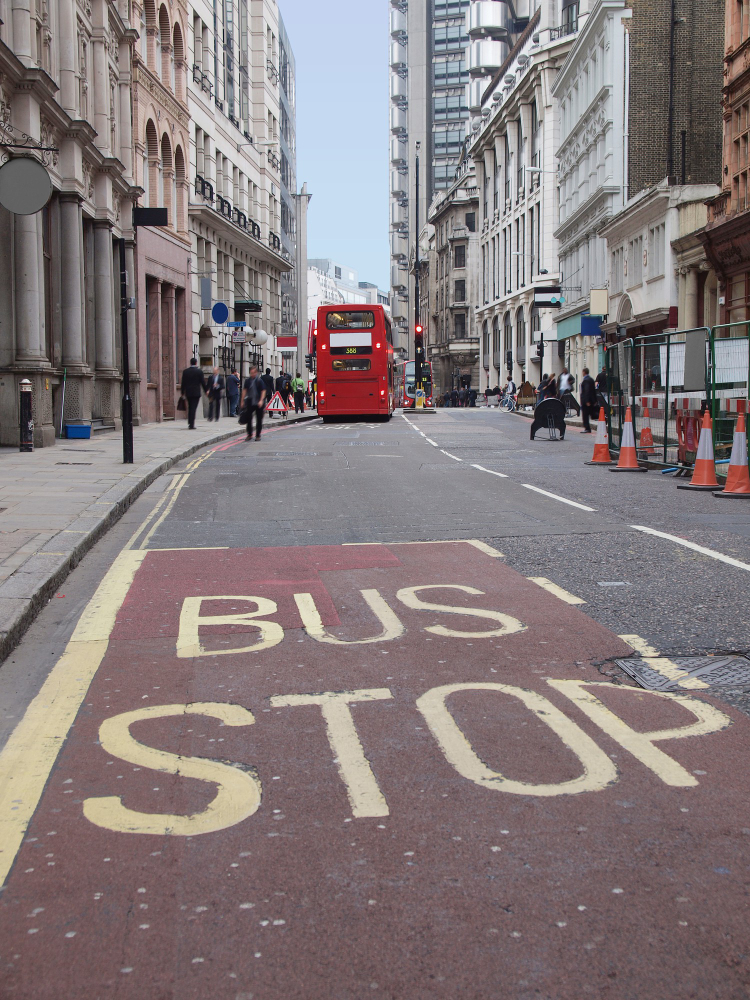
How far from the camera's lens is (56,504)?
11.7 meters

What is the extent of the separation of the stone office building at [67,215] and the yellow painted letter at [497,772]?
1639 cm

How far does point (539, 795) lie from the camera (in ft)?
12.3

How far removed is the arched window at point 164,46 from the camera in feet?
120

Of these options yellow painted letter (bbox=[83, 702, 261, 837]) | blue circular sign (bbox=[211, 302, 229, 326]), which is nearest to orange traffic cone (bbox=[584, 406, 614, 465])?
yellow painted letter (bbox=[83, 702, 261, 837])

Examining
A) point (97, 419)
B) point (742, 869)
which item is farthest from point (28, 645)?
point (97, 419)

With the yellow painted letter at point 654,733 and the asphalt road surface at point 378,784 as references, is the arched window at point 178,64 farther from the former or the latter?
the yellow painted letter at point 654,733

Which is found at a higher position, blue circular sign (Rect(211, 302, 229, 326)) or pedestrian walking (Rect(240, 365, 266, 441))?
blue circular sign (Rect(211, 302, 229, 326))

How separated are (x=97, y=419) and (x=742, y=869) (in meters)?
25.6

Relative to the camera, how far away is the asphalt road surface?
8.95 ft

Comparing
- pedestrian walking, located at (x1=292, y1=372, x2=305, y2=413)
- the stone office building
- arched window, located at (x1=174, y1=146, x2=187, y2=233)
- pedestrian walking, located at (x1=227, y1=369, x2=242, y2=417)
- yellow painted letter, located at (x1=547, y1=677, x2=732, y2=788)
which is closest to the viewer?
yellow painted letter, located at (x1=547, y1=677, x2=732, y2=788)

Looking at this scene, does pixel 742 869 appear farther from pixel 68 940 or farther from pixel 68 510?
pixel 68 510

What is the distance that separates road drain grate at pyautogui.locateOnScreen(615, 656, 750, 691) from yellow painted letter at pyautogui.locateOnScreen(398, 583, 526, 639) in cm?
87

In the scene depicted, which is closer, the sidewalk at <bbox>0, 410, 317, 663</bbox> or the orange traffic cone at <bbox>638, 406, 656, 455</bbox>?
the sidewalk at <bbox>0, 410, 317, 663</bbox>

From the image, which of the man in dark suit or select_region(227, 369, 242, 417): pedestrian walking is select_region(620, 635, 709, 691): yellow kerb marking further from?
select_region(227, 369, 242, 417): pedestrian walking
